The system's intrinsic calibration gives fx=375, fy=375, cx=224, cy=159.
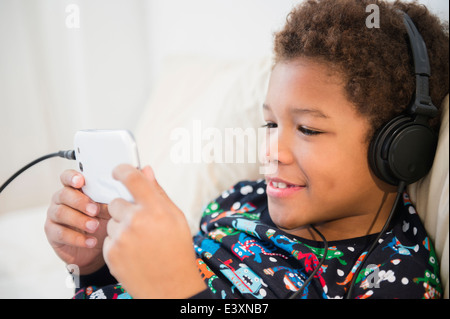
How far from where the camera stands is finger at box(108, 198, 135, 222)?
0.44 metres

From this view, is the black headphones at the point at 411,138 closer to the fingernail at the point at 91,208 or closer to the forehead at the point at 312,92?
the forehead at the point at 312,92

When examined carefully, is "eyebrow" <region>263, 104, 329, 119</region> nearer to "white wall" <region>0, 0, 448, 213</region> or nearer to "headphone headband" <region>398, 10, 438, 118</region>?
"headphone headband" <region>398, 10, 438, 118</region>

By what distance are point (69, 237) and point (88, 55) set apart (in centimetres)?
81

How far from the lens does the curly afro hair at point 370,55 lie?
612mm

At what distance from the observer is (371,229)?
67cm

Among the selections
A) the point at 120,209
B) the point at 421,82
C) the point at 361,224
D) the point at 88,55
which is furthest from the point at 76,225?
the point at 88,55

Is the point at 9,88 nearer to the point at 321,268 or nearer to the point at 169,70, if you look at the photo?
the point at 169,70

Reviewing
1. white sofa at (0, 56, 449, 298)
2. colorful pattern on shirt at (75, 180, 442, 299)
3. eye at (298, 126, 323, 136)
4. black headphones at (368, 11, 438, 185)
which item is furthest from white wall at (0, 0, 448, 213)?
colorful pattern on shirt at (75, 180, 442, 299)

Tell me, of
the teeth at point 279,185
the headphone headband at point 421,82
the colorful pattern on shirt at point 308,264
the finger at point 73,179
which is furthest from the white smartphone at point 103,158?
the headphone headband at point 421,82

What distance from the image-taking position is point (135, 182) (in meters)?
0.43

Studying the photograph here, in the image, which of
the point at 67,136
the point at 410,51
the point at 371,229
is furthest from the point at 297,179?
the point at 67,136

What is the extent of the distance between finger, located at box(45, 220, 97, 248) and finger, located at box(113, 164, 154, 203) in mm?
264

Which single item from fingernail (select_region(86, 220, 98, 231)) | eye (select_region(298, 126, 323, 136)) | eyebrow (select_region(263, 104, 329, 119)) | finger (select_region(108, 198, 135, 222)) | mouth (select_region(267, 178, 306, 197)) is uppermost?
eyebrow (select_region(263, 104, 329, 119))

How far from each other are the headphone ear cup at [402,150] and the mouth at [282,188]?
0.13m
